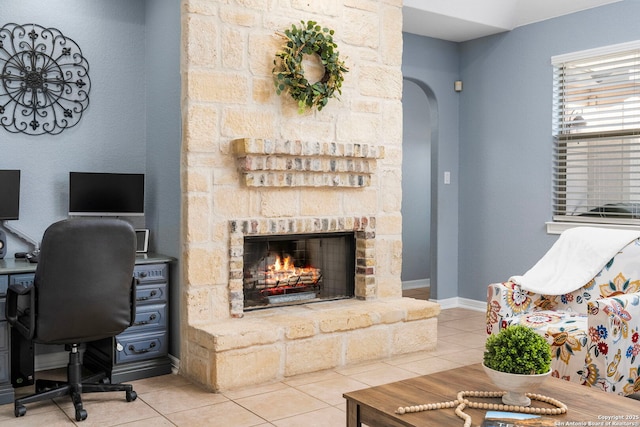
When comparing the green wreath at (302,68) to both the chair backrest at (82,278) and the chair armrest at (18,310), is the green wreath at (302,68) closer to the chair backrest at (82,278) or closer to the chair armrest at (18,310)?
the chair backrest at (82,278)

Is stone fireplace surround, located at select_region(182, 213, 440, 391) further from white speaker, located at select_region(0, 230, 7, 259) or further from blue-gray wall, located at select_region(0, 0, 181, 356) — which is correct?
white speaker, located at select_region(0, 230, 7, 259)

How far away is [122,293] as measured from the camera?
3.09m

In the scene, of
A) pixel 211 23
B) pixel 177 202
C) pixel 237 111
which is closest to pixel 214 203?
pixel 177 202

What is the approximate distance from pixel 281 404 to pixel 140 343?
3.23ft

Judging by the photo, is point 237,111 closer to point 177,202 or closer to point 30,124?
point 177,202

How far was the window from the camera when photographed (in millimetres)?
4633

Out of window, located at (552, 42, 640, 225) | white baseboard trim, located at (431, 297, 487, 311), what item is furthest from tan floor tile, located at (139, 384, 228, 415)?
window, located at (552, 42, 640, 225)

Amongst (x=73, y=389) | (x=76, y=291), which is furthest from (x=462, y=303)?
(x=76, y=291)

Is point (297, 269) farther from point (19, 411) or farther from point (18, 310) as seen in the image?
point (19, 411)

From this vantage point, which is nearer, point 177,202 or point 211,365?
point 211,365

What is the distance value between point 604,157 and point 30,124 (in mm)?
4141

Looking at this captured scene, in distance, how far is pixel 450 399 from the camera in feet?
6.98

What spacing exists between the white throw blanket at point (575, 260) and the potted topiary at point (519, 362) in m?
1.70

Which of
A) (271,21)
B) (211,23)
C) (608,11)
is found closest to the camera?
(211,23)
